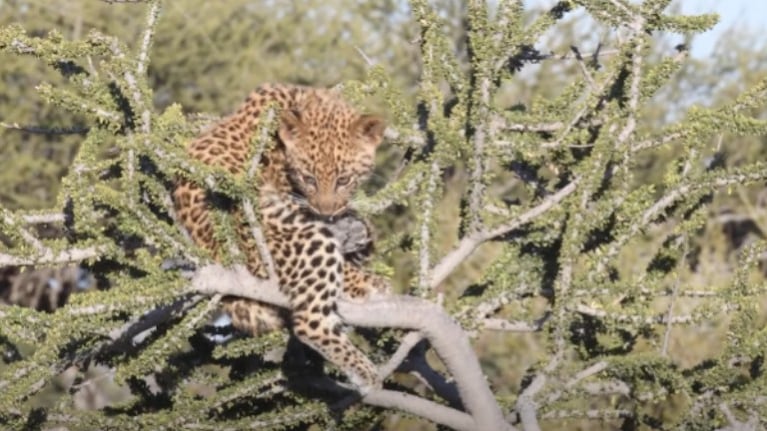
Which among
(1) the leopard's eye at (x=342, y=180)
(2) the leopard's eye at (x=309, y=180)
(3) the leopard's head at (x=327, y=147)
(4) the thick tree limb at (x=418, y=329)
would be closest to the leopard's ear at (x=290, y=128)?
(3) the leopard's head at (x=327, y=147)

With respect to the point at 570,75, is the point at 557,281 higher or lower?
lower

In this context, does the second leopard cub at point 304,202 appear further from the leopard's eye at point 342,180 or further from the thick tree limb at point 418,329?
the thick tree limb at point 418,329

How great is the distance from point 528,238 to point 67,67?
205 cm

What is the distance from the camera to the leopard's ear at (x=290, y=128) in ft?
26.6

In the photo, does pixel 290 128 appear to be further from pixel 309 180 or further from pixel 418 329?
pixel 418 329

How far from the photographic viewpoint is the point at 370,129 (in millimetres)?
8297

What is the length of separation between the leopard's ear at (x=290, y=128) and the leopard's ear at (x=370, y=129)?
29 centimetres

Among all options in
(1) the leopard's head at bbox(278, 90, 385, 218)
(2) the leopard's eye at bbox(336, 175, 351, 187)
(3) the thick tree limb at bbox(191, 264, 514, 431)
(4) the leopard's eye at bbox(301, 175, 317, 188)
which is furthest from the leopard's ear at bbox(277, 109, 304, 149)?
(3) the thick tree limb at bbox(191, 264, 514, 431)

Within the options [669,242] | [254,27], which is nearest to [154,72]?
[254,27]

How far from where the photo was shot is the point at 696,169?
7602mm

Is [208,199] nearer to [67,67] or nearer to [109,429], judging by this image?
[67,67]

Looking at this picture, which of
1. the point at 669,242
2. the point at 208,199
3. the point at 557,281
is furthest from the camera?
the point at 669,242

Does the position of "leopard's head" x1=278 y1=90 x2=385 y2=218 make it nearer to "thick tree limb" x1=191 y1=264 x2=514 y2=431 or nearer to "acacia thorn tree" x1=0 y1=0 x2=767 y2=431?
"acacia thorn tree" x1=0 y1=0 x2=767 y2=431

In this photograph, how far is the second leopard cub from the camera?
7.45 m
